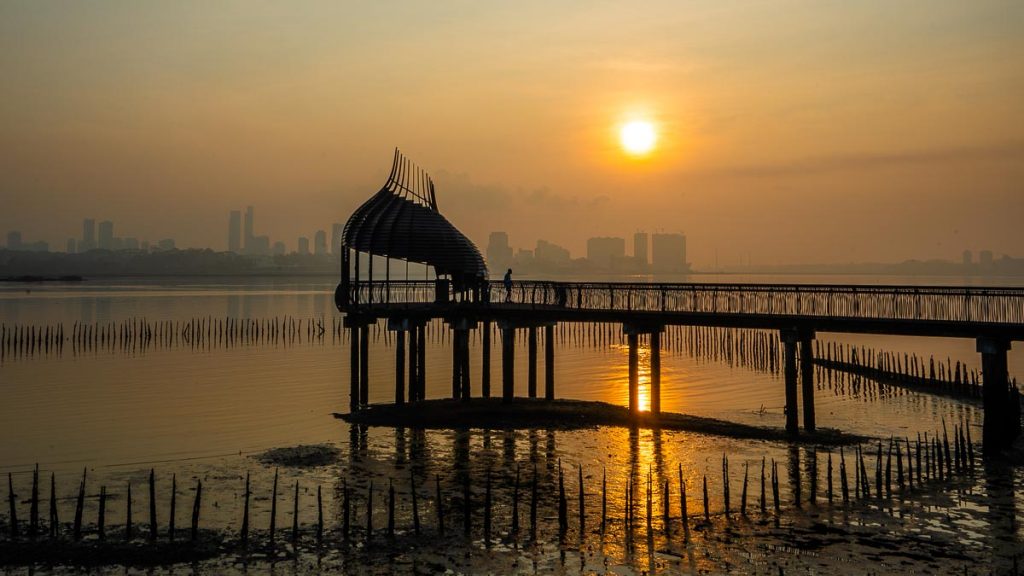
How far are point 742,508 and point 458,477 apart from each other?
10175 mm

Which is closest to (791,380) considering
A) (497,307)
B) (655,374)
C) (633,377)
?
(655,374)

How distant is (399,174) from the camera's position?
4866 cm

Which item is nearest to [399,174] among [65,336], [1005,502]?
[1005,502]

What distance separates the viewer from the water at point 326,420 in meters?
30.0

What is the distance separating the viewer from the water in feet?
98.4

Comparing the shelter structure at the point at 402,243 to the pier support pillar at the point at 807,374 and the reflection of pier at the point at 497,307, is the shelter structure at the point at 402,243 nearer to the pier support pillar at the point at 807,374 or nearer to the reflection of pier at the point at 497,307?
the reflection of pier at the point at 497,307

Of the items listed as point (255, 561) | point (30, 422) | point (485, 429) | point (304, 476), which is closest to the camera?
point (255, 561)

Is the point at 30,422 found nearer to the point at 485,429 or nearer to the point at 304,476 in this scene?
the point at 304,476

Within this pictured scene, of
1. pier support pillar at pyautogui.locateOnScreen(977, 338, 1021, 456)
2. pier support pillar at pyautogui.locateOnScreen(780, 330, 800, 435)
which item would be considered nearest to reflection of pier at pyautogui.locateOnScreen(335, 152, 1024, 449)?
pier support pillar at pyautogui.locateOnScreen(780, 330, 800, 435)

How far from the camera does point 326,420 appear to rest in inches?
1676

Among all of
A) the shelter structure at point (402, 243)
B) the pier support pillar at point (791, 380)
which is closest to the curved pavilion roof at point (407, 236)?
the shelter structure at point (402, 243)

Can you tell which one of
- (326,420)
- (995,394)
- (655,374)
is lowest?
(326,420)

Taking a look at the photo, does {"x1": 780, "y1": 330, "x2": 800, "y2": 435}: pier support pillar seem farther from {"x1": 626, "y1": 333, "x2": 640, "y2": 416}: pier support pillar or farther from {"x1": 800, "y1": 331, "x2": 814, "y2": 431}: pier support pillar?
{"x1": 626, "y1": 333, "x2": 640, "y2": 416}: pier support pillar

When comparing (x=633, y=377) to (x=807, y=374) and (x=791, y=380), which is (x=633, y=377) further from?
(x=807, y=374)
